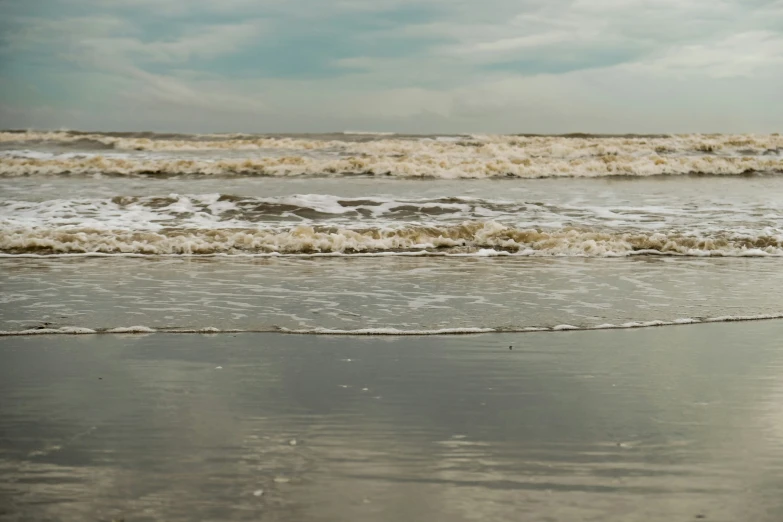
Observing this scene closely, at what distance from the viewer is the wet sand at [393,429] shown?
2645 millimetres

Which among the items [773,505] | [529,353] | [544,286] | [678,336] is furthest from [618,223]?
[773,505]

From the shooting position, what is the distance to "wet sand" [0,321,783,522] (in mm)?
2645

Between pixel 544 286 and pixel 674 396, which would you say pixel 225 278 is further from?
pixel 674 396

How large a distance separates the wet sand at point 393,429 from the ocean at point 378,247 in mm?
874

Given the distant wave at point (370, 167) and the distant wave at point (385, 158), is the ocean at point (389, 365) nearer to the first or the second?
the distant wave at point (370, 167)

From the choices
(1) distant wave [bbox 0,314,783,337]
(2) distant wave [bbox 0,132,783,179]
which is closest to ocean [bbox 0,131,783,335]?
(1) distant wave [bbox 0,314,783,337]

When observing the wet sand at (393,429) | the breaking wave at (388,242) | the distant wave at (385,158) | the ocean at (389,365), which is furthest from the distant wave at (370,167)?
the wet sand at (393,429)

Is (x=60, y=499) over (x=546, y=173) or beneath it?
beneath

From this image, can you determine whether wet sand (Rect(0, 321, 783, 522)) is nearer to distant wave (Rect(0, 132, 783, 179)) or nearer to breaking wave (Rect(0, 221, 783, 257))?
breaking wave (Rect(0, 221, 783, 257))

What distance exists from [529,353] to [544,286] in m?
2.73

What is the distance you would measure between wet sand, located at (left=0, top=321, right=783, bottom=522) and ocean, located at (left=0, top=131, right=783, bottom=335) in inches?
34.4

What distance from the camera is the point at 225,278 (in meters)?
8.02

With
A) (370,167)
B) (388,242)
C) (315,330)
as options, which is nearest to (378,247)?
(388,242)

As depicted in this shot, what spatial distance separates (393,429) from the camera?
341 centimetres
